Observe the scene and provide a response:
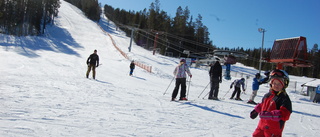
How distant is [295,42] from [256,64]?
79011mm

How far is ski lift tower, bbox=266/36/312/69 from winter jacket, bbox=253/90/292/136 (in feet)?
60.7

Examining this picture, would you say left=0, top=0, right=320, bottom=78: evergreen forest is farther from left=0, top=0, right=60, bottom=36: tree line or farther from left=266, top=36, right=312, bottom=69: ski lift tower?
left=266, top=36, right=312, bottom=69: ski lift tower

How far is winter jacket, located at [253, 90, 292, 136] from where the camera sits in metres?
2.76

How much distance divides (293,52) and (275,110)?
19.2 m

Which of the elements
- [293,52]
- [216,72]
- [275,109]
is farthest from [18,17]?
[275,109]

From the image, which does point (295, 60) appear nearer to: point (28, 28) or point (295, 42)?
point (295, 42)

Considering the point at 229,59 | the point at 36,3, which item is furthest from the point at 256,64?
the point at 36,3

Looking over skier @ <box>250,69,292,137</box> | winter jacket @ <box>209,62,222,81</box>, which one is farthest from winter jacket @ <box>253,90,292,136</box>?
winter jacket @ <box>209,62,222,81</box>

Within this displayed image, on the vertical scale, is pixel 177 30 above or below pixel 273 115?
above

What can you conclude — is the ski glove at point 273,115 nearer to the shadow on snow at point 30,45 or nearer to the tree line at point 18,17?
the shadow on snow at point 30,45

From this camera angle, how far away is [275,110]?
2787mm

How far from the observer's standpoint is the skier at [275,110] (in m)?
2.76

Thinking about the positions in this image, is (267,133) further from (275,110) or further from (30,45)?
(30,45)

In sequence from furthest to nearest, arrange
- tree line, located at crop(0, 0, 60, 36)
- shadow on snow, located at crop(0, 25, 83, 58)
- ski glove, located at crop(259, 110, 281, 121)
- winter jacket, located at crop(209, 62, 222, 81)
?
tree line, located at crop(0, 0, 60, 36), shadow on snow, located at crop(0, 25, 83, 58), winter jacket, located at crop(209, 62, 222, 81), ski glove, located at crop(259, 110, 281, 121)
